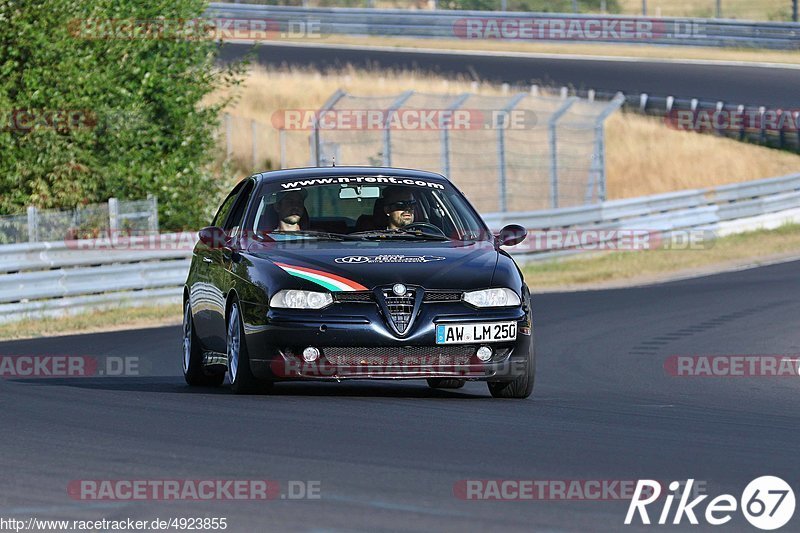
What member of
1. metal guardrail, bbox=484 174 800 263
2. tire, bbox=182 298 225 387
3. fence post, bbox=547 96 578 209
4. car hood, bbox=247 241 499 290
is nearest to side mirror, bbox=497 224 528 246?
car hood, bbox=247 241 499 290

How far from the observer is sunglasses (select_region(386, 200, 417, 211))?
11.3m

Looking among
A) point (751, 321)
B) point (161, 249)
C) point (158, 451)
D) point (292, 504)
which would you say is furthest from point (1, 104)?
point (292, 504)

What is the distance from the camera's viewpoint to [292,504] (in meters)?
6.49

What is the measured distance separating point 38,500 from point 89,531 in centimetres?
67

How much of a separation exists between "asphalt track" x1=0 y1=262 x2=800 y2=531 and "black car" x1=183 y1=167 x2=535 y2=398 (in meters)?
0.26

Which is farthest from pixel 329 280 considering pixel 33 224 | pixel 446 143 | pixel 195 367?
pixel 446 143

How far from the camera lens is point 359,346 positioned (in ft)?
32.6

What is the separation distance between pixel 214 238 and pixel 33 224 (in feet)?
36.0

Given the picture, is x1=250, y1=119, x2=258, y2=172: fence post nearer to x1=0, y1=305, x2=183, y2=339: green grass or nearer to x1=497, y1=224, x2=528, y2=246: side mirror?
x1=0, y1=305, x2=183, y2=339: green grass

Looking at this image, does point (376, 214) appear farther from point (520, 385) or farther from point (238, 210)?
point (520, 385)

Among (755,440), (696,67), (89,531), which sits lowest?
(696,67)

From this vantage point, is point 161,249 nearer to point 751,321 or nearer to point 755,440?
point 751,321

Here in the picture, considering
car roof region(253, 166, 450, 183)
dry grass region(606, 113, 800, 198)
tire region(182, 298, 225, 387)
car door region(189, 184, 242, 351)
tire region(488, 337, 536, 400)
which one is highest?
car roof region(253, 166, 450, 183)

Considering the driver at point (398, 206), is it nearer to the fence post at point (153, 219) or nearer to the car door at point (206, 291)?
the car door at point (206, 291)
